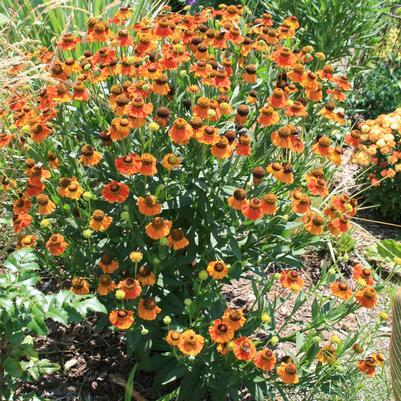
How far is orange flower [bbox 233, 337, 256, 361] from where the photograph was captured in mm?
1910

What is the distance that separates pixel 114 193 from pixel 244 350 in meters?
0.67

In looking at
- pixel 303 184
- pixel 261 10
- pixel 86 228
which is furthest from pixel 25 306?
pixel 261 10

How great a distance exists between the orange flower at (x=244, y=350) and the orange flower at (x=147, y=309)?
30 centimetres

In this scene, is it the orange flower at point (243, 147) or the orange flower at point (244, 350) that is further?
the orange flower at point (243, 147)

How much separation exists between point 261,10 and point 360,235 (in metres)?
2.24

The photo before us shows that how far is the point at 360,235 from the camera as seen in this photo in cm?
381

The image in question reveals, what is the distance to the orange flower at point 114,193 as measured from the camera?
2045 millimetres

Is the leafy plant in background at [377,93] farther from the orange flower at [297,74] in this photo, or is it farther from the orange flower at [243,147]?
the orange flower at [243,147]

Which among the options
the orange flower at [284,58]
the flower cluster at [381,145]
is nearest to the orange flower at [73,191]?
the orange flower at [284,58]

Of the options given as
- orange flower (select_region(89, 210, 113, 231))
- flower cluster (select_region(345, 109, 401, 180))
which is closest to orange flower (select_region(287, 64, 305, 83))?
orange flower (select_region(89, 210, 113, 231))

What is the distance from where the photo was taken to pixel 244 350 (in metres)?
1.91

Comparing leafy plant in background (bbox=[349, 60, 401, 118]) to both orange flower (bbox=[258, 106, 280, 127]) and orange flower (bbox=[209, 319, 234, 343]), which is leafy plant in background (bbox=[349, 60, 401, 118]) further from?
orange flower (bbox=[209, 319, 234, 343])

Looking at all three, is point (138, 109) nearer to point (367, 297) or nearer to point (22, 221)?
point (22, 221)

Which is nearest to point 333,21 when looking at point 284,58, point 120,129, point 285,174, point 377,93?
point 377,93
